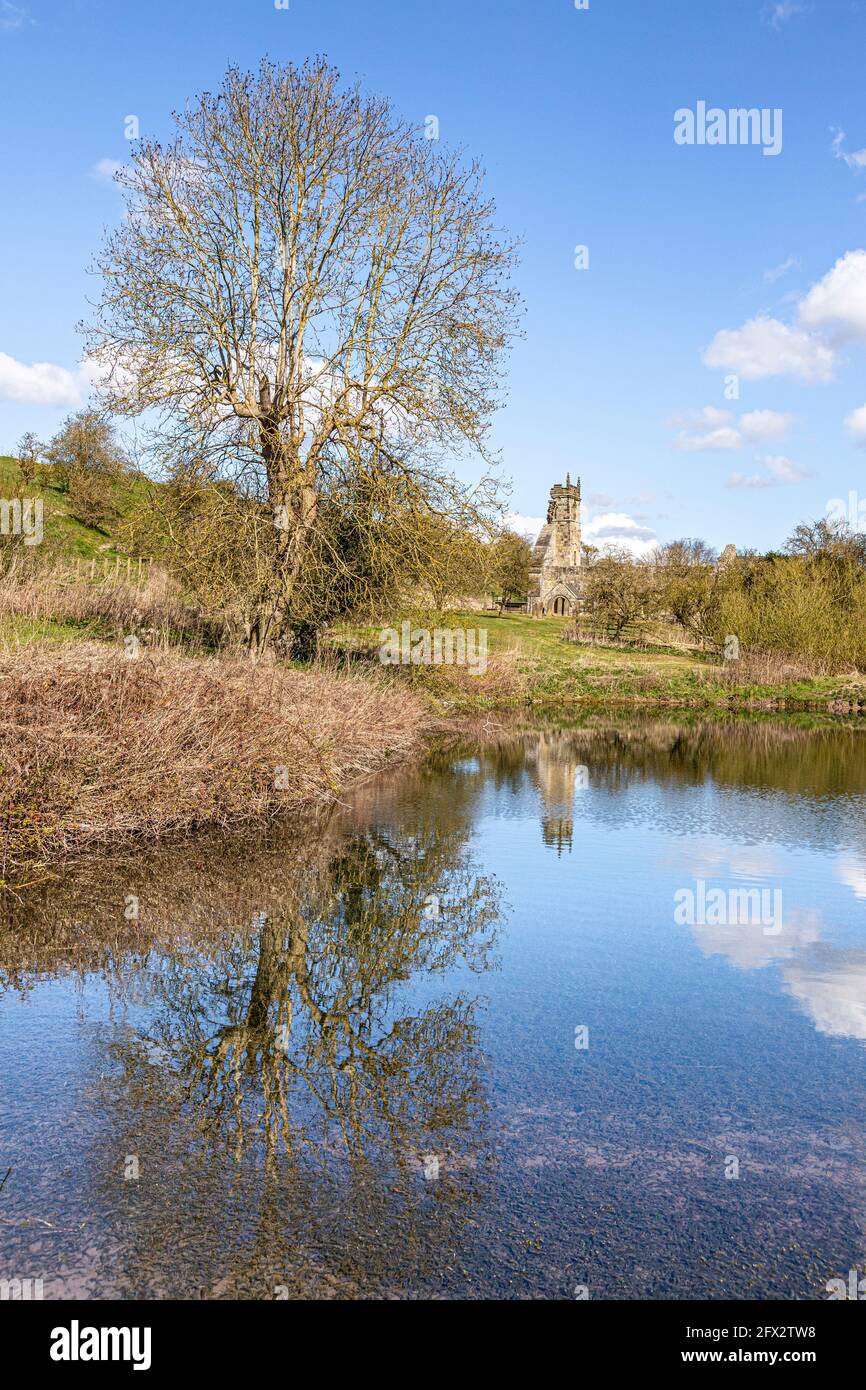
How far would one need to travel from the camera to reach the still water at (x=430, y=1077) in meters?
4.12

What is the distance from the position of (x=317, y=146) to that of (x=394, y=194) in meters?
2.02

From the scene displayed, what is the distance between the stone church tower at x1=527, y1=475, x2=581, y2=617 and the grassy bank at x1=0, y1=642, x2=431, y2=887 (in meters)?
62.5

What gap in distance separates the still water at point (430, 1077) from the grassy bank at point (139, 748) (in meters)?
0.57

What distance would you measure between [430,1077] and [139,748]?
21.0 ft

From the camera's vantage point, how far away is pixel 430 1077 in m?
5.80

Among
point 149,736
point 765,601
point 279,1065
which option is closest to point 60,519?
point 765,601

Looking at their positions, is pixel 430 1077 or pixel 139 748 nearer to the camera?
pixel 430 1077

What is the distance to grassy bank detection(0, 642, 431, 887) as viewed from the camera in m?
10.0

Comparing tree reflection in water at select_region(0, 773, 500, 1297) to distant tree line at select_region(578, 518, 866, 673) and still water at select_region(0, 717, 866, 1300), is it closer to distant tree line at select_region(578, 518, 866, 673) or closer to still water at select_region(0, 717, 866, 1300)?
still water at select_region(0, 717, 866, 1300)

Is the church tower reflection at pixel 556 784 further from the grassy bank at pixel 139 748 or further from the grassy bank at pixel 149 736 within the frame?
the grassy bank at pixel 139 748

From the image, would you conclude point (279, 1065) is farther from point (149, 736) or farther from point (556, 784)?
point (556, 784)

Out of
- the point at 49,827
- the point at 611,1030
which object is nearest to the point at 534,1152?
the point at 611,1030

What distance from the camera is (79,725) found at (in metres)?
10.8

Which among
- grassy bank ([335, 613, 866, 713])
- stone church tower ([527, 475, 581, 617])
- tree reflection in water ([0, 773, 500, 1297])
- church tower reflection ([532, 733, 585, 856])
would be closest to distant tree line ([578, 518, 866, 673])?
grassy bank ([335, 613, 866, 713])
